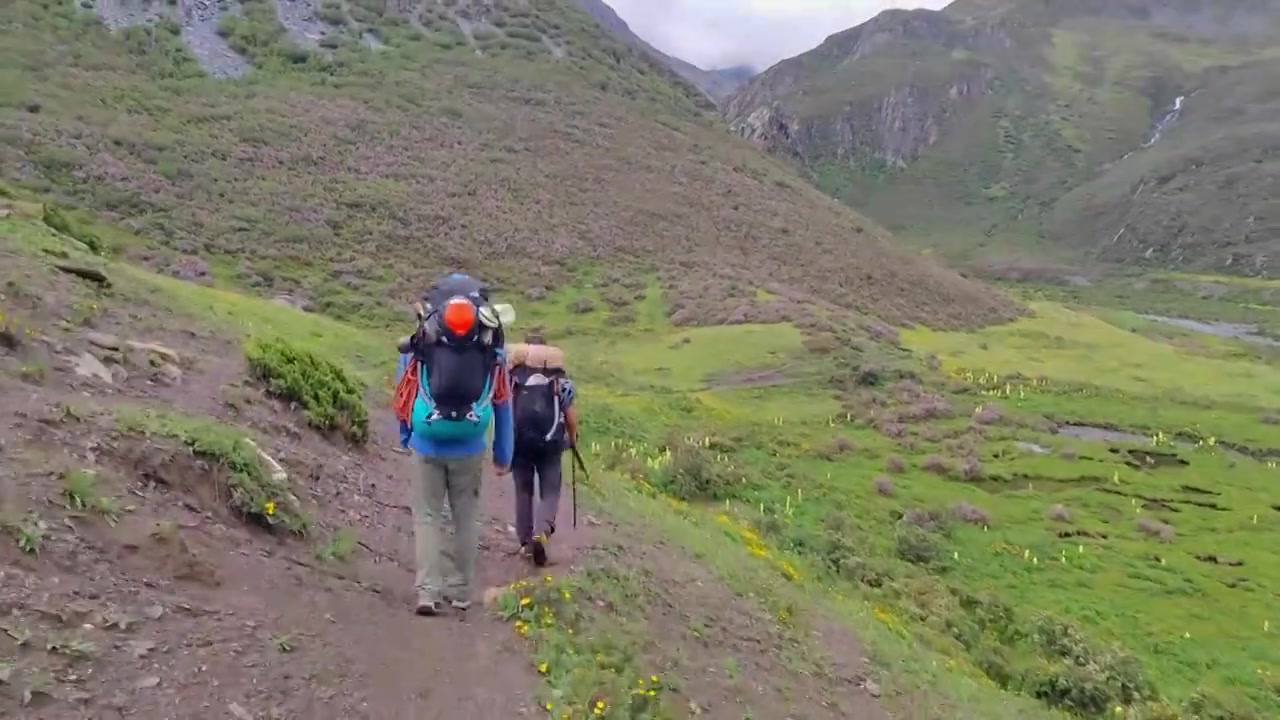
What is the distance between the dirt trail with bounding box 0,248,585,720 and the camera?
18.9 ft

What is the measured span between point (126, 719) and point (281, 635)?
1.43 m

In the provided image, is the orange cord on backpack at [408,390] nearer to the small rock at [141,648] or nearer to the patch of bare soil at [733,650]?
the small rock at [141,648]

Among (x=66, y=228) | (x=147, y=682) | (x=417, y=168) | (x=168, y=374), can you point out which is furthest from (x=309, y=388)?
(x=417, y=168)

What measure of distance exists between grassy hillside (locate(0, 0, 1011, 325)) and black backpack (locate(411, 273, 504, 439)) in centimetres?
3418

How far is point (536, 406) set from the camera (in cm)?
948

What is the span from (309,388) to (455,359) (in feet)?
19.1

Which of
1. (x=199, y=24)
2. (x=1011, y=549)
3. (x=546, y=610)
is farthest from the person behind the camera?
(x=199, y=24)

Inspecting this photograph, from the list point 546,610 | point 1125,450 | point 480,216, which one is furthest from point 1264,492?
point 480,216

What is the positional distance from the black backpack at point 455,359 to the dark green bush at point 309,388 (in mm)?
5090

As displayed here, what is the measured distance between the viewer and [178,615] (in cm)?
655

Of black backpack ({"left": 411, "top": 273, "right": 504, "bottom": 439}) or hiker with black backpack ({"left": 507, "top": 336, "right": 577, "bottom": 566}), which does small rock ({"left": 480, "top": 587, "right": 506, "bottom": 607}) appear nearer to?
hiker with black backpack ({"left": 507, "top": 336, "right": 577, "bottom": 566})

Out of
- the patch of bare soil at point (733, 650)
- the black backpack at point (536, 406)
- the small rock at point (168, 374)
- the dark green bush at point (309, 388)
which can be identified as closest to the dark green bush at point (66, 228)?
the dark green bush at point (309, 388)

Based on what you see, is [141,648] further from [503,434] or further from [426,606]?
[503,434]

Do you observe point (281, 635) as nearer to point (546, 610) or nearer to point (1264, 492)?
point (546, 610)
